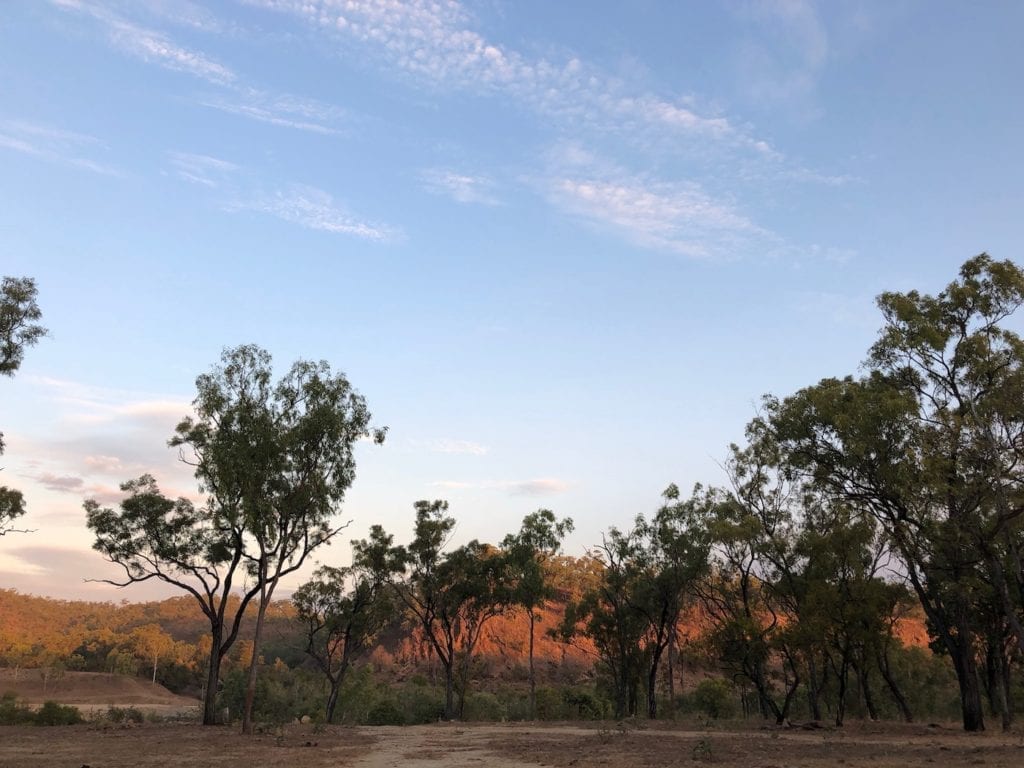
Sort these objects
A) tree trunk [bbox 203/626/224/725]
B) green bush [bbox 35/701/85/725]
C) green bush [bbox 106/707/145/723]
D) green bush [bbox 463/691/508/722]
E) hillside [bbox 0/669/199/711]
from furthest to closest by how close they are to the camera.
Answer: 1. hillside [bbox 0/669/199/711]
2. green bush [bbox 463/691/508/722]
3. green bush [bbox 106/707/145/723]
4. green bush [bbox 35/701/85/725]
5. tree trunk [bbox 203/626/224/725]

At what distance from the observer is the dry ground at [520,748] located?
61.0 feet

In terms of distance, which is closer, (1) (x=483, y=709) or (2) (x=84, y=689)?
(1) (x=483, y=709)

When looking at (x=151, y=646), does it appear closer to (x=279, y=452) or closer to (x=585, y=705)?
(x=585, y=705)

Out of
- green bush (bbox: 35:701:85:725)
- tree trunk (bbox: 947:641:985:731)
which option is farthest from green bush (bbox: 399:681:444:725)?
tree trunk (bbox: 947:641:985:731)

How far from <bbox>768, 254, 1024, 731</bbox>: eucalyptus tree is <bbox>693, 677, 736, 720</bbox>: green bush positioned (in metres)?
33.1

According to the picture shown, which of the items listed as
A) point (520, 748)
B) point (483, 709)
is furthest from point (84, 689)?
point (520, 748)

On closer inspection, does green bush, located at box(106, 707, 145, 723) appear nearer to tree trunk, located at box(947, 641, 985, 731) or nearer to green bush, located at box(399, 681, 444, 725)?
green bush, located at box(399, 681, 444, 725)

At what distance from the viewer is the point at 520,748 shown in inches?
963

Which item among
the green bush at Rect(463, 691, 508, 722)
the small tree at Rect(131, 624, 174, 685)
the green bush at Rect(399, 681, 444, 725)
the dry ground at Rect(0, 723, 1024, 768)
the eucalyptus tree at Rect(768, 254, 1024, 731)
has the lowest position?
the small tree at Rect(131, 624, 174, 685)

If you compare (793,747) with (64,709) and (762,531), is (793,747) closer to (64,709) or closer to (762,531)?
(762,531)

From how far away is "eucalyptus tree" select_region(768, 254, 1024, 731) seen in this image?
21.8m

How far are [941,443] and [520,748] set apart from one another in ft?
58.8

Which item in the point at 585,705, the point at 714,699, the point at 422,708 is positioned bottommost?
the point at 585,705

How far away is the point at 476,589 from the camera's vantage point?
48.6 meters
